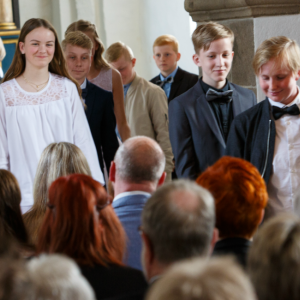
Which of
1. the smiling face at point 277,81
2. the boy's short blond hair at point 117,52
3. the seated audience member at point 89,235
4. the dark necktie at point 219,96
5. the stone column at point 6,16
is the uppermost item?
the stone column at point 6,16

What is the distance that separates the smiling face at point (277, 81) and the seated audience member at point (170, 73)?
2.75 m

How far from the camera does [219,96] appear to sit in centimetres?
321

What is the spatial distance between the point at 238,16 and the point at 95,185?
258cm

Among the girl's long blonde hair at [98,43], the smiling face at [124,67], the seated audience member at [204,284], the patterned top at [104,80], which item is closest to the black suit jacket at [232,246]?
the seated audience member at [204,284]

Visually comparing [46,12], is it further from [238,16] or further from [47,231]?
[47,231]

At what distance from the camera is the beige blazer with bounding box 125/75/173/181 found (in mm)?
4535

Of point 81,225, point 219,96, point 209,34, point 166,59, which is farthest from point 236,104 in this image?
point 166,59

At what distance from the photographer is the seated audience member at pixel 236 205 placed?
1.83 metres

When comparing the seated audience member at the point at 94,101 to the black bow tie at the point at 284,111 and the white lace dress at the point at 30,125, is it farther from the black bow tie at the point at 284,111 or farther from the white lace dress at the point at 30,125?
the black bow tie at the point at 284,111

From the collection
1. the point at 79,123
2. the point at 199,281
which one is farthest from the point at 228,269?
the point at 79,123

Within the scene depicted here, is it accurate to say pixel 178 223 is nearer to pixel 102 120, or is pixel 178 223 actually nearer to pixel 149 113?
pixel 102 120

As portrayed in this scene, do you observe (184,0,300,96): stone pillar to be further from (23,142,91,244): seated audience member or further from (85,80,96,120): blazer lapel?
(23,142,91,244): seated audience member

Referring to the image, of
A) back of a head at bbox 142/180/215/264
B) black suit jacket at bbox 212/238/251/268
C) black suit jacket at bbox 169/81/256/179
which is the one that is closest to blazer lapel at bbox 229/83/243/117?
black suit jacket at bbox 169/81/256/179

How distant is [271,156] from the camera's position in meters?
2.70
